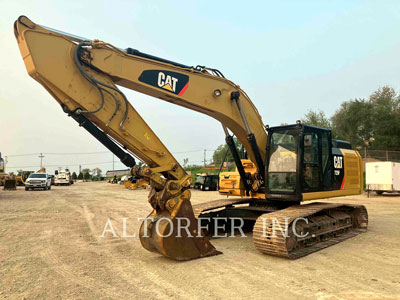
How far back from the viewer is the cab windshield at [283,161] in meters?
6.94

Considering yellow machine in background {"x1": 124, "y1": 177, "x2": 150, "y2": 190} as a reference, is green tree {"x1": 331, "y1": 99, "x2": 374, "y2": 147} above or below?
above

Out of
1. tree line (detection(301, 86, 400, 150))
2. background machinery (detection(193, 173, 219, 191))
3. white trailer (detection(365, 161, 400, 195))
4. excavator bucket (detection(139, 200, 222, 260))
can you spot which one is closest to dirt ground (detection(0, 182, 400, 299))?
excavator bucket (detection(139, 200, 222, 260))

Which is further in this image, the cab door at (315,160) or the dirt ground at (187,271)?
the cab door at (315,160)

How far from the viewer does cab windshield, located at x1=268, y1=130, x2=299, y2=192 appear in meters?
6.94

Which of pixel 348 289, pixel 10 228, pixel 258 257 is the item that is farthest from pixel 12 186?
pixel 348 289

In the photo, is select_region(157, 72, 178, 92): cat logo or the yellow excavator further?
select_region(157, 72, 178, 92): cat logo

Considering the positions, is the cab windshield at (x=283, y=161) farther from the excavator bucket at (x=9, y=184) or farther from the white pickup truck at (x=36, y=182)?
the excavator bucket at (x=9, y=184)

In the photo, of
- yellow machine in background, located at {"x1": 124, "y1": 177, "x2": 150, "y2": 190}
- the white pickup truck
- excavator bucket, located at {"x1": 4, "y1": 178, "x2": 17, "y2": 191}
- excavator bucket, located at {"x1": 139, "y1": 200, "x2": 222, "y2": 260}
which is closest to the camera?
excavator bucket, located at {"x1": 139, "y1": 200, "x2": 222, "y2": 260}

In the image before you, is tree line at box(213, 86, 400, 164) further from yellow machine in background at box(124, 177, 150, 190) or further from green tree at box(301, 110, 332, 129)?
yellow machine in background at box(124, 177, 150, 190)

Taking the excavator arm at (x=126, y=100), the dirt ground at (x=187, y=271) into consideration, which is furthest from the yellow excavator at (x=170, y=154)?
the dirt ground at (x=187, y=271)

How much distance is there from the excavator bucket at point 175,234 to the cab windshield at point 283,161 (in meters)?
2.28

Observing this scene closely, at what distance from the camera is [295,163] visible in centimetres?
692

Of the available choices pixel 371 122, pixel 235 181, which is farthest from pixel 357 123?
pixel 235 181

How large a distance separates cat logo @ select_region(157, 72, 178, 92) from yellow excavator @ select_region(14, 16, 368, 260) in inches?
0.8
